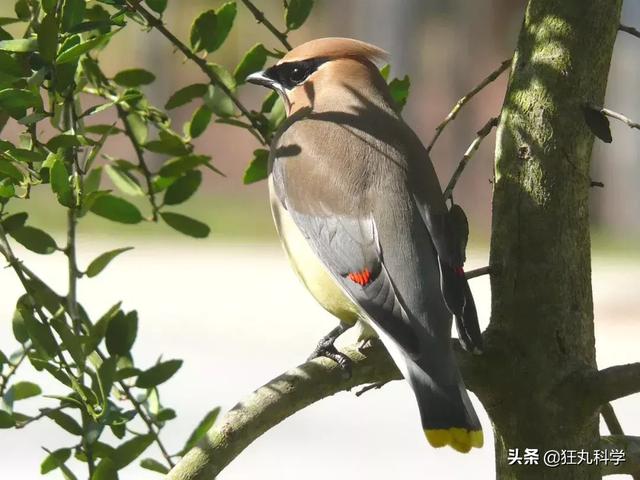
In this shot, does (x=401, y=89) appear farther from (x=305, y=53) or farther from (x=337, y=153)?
(x=305, y=53)

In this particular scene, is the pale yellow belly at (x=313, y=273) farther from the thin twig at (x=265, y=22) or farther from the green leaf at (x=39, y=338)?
the green leaf at (x=39, y=338)

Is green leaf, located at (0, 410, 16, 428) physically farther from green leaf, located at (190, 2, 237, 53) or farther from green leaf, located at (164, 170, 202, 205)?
green leaf, located at (190, 2, 237, 53)

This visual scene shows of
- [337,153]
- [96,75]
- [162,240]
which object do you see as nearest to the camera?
[96,75]

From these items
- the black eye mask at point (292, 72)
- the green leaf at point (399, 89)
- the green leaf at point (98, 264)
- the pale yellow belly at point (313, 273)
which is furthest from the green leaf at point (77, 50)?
the black eye mask at point (292, 72)

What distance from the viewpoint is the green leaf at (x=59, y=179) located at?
5.58 ft

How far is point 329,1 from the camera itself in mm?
18844

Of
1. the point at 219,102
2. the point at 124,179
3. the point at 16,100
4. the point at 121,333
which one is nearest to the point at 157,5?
the point at 219,102

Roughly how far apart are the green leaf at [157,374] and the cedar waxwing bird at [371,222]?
0.85ft

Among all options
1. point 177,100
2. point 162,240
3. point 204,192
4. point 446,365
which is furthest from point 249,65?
point 204,192

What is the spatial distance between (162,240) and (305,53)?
12.0 m

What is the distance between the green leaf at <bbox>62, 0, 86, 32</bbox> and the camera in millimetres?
1733

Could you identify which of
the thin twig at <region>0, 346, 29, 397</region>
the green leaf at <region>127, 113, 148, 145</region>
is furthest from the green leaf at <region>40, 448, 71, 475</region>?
the green leaf at <region>127, 113, 148, 145</region>

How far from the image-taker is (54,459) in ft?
5.90

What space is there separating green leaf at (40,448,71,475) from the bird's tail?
0.55 meters
